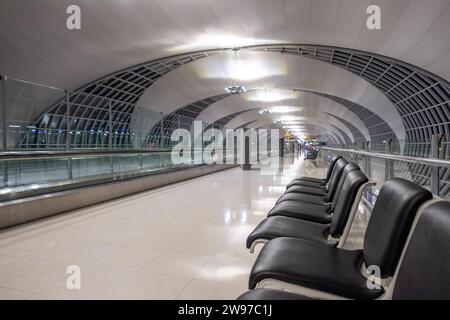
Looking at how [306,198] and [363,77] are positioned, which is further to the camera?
[363,77]

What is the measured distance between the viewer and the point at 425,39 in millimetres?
13734

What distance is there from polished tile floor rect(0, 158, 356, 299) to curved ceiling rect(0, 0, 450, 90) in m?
10.4

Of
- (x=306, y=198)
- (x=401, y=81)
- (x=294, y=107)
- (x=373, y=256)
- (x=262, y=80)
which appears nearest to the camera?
(x=373, y=256)

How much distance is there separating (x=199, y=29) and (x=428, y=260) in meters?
16.2

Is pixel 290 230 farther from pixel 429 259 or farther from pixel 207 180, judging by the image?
pixel 207 180

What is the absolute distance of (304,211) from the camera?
3.02 m

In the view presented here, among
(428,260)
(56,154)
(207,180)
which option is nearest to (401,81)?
(207,180)

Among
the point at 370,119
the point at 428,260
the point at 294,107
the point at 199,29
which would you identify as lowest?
the point at 428,260

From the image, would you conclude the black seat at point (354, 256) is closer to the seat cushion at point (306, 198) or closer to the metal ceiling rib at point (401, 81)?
the seat cushion at point (306, 198)

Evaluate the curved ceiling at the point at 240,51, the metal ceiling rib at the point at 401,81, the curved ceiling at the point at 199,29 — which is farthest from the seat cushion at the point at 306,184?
the metal ceiling rib at the point at 401,81
